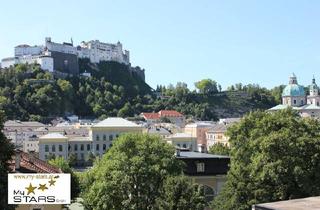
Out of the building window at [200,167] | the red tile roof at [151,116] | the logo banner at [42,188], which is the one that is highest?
the red tile roof at [151,116]

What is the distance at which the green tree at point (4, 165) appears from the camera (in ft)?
78.2

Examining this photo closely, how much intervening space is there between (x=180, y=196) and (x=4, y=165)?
364 inches

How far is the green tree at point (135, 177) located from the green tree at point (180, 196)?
1.72 metres

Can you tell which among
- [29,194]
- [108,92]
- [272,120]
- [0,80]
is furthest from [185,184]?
[108,92]

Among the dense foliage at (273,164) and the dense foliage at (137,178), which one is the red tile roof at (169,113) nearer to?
the dense foliage at (273,164)

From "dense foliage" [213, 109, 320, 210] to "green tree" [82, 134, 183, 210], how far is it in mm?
3624

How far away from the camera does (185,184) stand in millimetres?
30312


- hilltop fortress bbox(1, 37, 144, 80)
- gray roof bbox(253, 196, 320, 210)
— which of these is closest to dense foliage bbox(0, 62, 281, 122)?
hilltop fortress bbox(1, 37, 144, 80)

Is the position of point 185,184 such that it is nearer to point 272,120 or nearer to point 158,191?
point 158,191

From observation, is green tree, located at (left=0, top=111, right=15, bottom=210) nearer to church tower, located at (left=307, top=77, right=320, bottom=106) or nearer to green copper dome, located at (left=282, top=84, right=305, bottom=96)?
green copper dome, located at (left=282, top=84, right=305, bottom=96)

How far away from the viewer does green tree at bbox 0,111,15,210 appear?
23.8 metres

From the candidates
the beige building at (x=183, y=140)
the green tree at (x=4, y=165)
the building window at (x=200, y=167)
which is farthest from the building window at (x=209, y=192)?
the beige building at (x=183, y=140)

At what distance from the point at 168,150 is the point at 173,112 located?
5718 inches

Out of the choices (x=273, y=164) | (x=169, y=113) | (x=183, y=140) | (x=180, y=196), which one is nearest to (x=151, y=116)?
(x=169, y=113)
